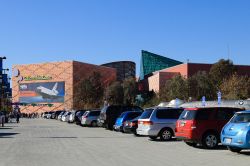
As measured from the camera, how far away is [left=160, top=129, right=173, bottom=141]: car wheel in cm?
2370

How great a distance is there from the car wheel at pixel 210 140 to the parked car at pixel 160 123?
4.92m

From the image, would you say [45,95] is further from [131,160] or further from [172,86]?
[131,160]

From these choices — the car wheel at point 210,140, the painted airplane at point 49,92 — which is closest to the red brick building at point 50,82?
the painted airplane at point 49,92

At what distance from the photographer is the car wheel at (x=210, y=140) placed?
18.8 m

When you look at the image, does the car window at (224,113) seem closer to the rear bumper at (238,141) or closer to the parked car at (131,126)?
the rear bumper at (238,141)

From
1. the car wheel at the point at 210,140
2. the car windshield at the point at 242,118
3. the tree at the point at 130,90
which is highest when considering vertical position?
the tree at the point at 130,90

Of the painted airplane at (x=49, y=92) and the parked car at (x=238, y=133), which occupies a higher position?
the painted airplane at (x=49, y=92)

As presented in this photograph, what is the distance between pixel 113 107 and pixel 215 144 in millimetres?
19389

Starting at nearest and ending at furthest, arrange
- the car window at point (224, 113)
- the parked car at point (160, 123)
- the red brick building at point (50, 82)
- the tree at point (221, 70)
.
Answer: the car window at point (224, 113) < the parked car at point (160, 123) < the tree at point (221, 70) < the red brick building at point (50, 82)

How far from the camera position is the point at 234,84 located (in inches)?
2482

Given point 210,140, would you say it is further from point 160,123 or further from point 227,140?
point 160,123

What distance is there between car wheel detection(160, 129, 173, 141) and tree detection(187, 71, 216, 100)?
162 feet

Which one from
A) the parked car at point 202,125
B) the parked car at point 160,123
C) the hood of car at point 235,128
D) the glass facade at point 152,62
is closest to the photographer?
the hood of car at point 235,128

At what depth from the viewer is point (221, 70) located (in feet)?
269
